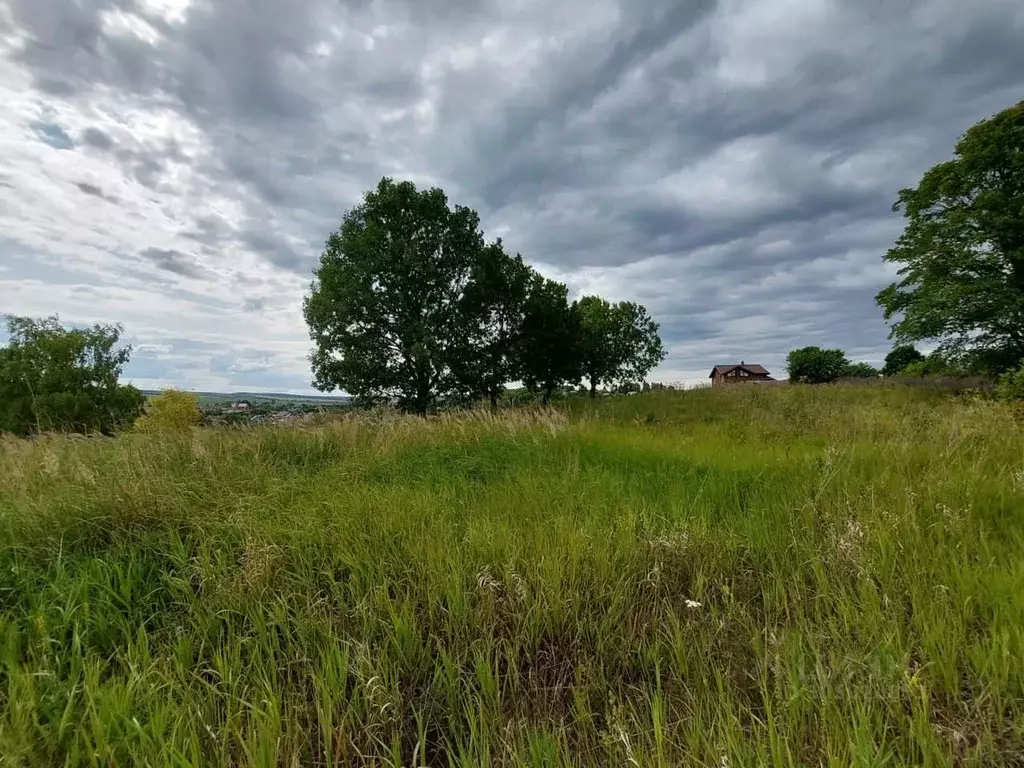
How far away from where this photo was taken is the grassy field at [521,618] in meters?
1.61

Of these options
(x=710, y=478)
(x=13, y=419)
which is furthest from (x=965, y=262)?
(x=13, y=419)

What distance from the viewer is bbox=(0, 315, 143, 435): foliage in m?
30.4

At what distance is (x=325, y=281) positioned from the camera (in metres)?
18.3

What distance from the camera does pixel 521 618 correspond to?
2.31m

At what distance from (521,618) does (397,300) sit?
17.9 metres

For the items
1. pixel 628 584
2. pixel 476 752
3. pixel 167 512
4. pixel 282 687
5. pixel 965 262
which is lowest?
pixel 476 752

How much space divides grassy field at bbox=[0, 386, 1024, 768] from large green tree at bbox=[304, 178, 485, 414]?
14.0 metres

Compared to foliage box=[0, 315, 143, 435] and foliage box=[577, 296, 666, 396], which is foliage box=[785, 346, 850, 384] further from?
foliage box=[0, 315, 143, 435]

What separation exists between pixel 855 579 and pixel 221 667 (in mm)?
3468

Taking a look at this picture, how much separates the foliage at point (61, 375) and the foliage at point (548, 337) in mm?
27528

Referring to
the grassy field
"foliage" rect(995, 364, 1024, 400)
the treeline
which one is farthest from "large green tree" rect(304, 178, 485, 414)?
the treeline

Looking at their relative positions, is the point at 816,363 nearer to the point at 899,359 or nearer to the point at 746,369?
the point at 899,359

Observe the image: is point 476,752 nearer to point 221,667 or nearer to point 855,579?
point 221,667

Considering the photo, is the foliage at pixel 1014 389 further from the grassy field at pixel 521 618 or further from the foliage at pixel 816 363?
the foliage at pixel 816 363
